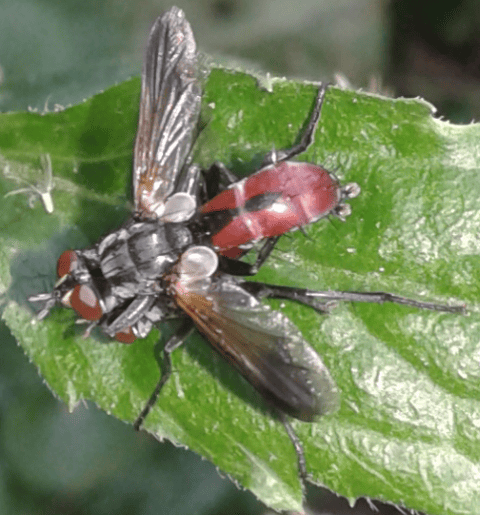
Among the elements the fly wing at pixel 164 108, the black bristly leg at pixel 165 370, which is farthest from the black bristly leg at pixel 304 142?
the black bristly leg at pixel 165 370

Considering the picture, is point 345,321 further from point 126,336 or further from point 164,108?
point 164,108

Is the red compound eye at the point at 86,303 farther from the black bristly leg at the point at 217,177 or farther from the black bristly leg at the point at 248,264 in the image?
the black bristly leg at the point at 217,177

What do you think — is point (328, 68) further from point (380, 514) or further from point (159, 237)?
point (380, 514)

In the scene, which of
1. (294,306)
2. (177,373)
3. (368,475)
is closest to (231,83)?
(294,306)

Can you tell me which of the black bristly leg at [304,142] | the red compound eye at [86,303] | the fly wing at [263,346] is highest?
the black bristly leg at [304,142]

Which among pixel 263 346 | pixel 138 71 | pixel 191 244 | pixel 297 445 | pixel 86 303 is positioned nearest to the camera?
pixel 263 346

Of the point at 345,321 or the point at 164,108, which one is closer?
the point at 345,321

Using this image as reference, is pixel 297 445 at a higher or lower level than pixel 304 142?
lower

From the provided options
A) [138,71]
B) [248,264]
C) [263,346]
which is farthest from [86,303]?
[138,71]
